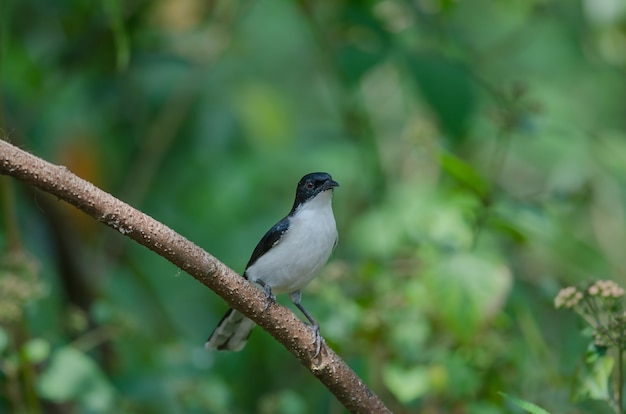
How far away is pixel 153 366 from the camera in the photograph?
230 inches

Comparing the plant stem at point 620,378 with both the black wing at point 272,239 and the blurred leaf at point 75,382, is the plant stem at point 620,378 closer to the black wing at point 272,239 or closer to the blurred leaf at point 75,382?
the black wing at point 272,239

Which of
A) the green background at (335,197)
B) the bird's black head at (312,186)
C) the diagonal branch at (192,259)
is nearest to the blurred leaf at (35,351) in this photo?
the green background at (335,197)

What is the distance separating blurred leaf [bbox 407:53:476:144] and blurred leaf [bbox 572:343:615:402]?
96.5 inches

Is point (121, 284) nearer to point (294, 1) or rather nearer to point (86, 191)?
point (294, 1)

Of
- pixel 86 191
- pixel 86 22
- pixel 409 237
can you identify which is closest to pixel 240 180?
pixel 86 22

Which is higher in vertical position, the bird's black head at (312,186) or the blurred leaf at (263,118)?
the blurred leaf at (263,118)

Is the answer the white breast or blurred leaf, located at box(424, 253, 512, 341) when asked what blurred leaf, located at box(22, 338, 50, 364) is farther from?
blurred leaf, located at box(424, 253, 512, 341)

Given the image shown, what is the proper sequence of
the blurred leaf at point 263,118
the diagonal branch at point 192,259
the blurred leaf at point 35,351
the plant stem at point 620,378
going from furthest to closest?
the blurred leaf at point 263,118 < the blurred leaf at point 35,351 < the plant stem at point 620,378 < the diagonal branch at point 192,259

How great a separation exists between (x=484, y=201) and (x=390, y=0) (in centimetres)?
276

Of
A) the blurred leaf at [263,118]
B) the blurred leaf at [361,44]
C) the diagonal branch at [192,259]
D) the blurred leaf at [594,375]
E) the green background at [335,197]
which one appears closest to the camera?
the diagonal branch at [192,259]

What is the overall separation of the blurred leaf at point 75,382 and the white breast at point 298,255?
910 mm

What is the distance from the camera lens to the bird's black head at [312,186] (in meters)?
4.46

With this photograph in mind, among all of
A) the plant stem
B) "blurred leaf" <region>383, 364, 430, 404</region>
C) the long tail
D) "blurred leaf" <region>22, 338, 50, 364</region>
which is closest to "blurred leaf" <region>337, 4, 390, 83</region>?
"blurred leaf" <region>383, 364, 430, 404</region>

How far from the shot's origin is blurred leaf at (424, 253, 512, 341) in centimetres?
446
